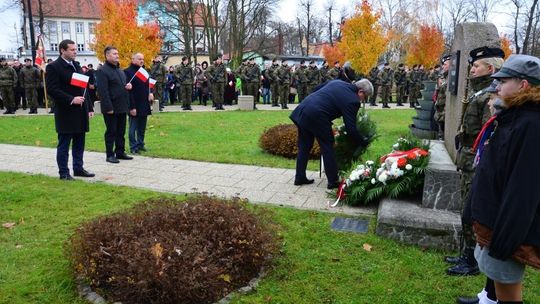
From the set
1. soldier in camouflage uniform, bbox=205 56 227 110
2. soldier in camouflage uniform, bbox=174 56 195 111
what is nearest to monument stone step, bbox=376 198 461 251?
soldier in camouflage uniform, bbox=174 56 195 111

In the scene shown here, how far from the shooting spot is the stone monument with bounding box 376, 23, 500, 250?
4.66 meters

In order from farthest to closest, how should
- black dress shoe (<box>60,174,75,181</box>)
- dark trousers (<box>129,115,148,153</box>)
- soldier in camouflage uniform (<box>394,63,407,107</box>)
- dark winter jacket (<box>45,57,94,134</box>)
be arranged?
soldier in camouflage uniform (<box>394,63,407,107</box>)
dark trousers (<box>129,115,148,153</box>)
black dress shoe (<box>60,174,75,181</box>)
dark winter jacket (<box>45,57,94,134</box>)

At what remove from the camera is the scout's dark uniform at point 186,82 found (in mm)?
19716

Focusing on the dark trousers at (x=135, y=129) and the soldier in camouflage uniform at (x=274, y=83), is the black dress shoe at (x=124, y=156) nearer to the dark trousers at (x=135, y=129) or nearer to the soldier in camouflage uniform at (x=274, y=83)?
the dark trousers at (x=135, y=129)

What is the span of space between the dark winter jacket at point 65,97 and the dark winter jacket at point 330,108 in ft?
11.0

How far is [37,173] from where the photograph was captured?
7.69 m

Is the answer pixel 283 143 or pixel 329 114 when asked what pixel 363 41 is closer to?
pixel 283 143

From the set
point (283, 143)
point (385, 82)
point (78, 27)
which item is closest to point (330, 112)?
point (283, 143)

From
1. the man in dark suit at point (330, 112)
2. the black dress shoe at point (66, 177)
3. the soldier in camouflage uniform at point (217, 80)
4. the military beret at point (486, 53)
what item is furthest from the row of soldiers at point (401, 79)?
the military beret at point (486, 53)

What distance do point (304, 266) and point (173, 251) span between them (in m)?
1.29

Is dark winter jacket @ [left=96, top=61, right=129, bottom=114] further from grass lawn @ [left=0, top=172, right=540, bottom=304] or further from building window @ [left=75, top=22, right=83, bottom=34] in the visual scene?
building window @ [left=75, top=22, right=83, bottom=34]

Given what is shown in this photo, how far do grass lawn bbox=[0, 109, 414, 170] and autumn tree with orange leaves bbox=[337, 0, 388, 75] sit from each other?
5259 mm

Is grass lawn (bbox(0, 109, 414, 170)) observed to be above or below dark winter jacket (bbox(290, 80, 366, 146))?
below

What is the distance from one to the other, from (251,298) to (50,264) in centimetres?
189
